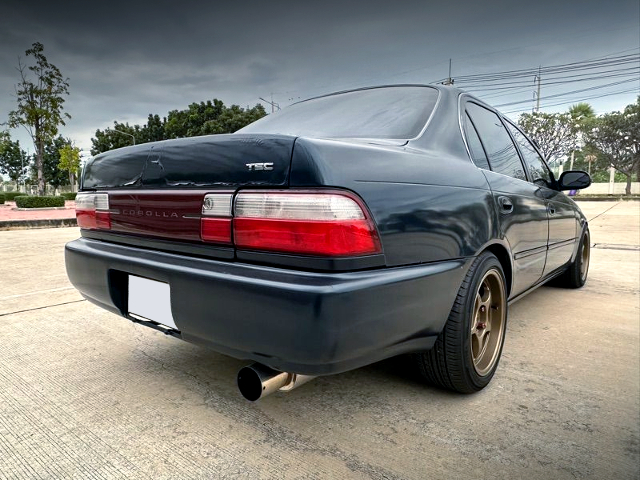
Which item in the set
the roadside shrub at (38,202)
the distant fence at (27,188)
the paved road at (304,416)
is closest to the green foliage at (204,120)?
the distant fence at (27,188)

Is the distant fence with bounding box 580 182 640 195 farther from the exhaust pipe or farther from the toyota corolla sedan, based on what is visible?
the exhaust pipe

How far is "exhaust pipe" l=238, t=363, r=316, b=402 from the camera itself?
126 centimetres

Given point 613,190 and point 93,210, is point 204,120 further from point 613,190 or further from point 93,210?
point 613,190

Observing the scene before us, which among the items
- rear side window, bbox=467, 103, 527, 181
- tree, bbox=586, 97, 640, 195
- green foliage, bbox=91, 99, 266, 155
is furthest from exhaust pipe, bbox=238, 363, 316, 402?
tree, bbox=586, 97, 640, 195

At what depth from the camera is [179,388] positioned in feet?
6.17

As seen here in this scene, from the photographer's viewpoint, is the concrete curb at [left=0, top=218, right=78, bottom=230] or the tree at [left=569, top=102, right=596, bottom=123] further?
the tree at [left=569, top=102, right=596, bottom=123]

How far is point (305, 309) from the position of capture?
44.4 inches

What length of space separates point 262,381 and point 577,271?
142 inches

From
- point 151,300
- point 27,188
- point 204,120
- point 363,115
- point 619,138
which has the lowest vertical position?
point 151,300

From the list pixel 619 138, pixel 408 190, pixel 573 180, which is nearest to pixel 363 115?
pixel 408 190

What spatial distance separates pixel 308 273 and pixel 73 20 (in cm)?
914

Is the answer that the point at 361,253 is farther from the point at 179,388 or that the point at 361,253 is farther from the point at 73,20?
the point at 73,20

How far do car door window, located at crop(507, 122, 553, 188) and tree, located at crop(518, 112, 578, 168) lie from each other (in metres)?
36.3

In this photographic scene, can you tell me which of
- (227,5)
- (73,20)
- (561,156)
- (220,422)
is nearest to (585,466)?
(220,422)
